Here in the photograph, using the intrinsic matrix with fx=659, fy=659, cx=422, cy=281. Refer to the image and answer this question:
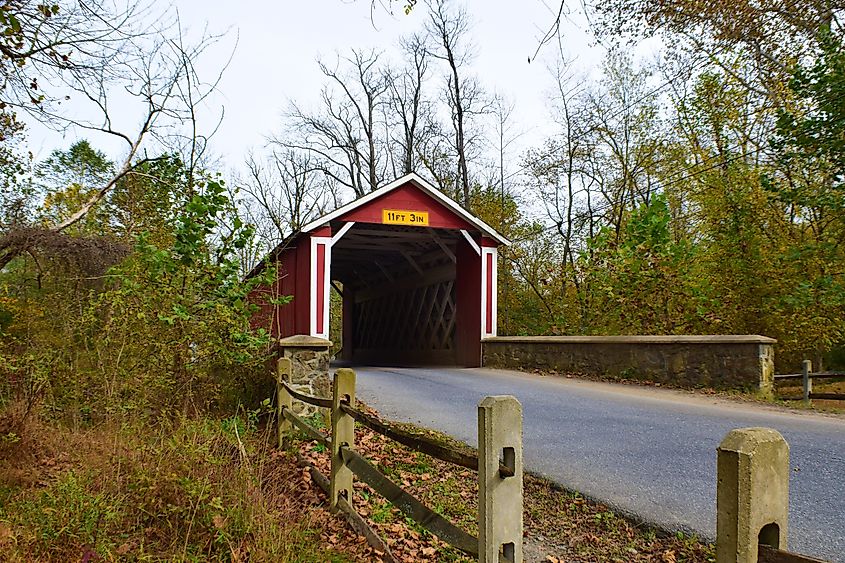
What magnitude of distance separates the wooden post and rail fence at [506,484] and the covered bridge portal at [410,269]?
6.40m

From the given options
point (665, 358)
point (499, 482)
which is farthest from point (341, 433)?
point (665, 358)

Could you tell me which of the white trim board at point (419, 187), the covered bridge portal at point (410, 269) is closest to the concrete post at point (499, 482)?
the covered bridge portal at point (410, 269)

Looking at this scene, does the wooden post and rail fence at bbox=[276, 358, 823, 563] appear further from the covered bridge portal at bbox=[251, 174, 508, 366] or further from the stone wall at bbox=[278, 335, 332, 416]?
the covered bridge portal at bbox=[251, 174, 508, 366]

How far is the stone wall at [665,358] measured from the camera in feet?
29.4

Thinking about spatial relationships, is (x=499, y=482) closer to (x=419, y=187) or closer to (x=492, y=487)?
(x=492, y=487)

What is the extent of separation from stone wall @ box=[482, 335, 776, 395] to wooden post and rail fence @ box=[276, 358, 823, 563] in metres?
6.40

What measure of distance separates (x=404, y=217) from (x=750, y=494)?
515 inches

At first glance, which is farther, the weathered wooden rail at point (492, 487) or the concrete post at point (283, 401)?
the concrete post at point (283, 401)

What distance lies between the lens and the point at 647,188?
20.0 m

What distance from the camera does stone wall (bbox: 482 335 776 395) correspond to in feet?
29.4

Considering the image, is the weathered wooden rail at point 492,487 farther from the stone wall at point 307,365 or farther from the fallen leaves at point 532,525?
the stone wall at point 307,365

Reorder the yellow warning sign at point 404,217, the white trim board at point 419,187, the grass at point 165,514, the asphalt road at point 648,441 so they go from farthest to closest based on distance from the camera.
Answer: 1. the yellow warning sign at point 404,217
2. the white trim board at point 419,187
3. the asphalt road at point 648,441
4. the grass at point 165,514

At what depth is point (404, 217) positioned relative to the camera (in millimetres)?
14203

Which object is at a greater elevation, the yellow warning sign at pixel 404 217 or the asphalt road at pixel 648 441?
the yellow warning sign at pixel 404 217
